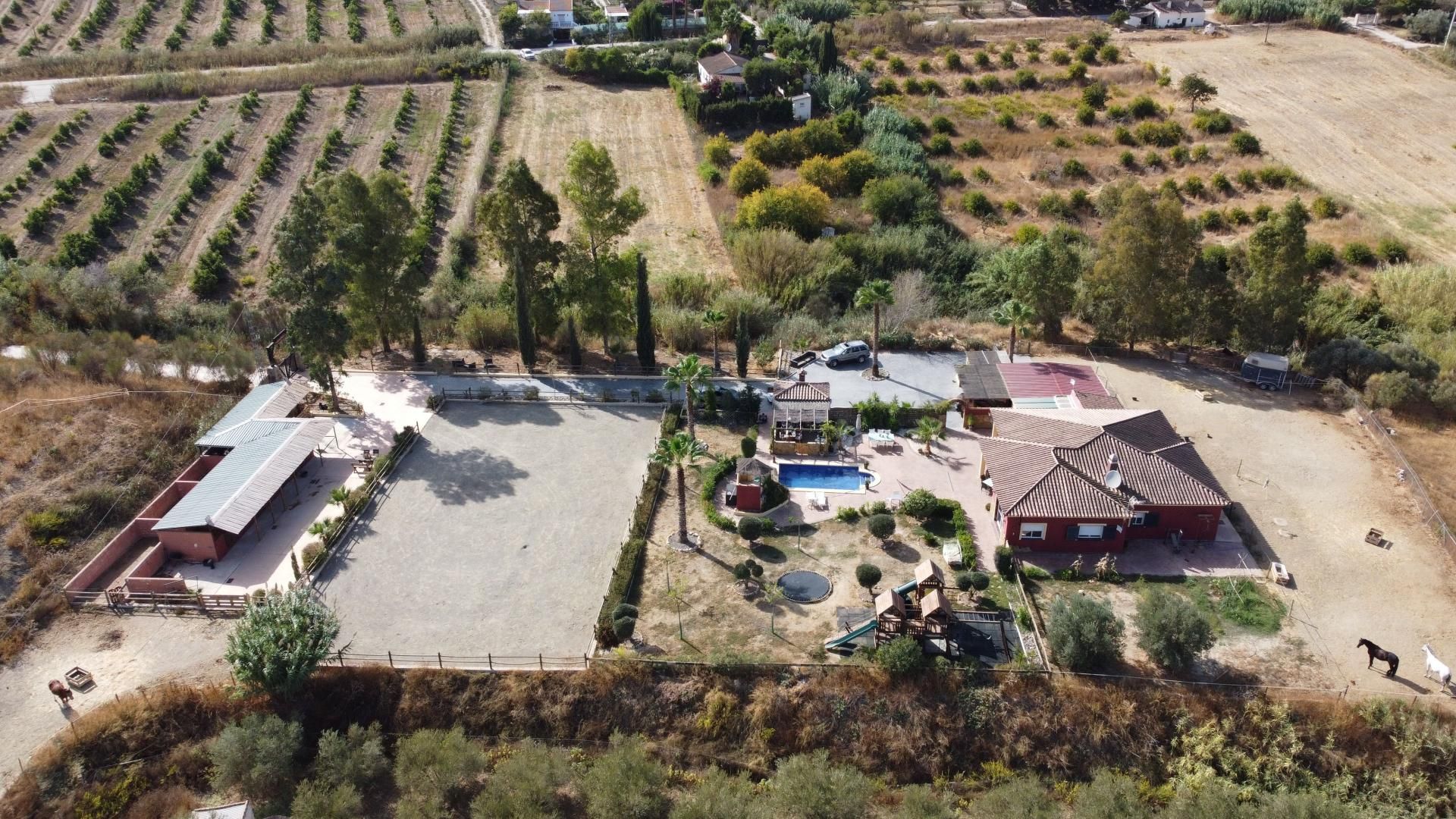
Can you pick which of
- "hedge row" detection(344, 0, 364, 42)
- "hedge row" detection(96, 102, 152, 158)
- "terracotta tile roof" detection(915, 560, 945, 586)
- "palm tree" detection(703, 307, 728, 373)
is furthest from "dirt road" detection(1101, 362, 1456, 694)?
"hedge row" detection(344, 0, 364, 42)

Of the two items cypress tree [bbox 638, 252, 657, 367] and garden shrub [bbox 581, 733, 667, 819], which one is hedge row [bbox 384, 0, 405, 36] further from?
garden shrub [bbox 581, 733, 667, 819]

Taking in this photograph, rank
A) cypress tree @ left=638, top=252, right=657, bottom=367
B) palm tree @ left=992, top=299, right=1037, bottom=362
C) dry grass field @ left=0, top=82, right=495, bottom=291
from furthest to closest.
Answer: dry grass field @ left=0, top=82, right=495, bottom=291
palm tree @ left=992, top=299, right=1037, bottom=362
cypress tree @ left=638, top=252, right=657, bottom=367

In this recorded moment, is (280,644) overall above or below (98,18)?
below

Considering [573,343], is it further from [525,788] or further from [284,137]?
[284,137]

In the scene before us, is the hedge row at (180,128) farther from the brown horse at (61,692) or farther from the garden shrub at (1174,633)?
the garden shrub at (1174,633)

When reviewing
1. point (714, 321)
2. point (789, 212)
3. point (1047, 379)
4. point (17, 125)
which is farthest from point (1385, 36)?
point (17, 125)

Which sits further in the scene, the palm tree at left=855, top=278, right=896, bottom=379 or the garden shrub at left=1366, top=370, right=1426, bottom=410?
the palm tree at left=855, top=278, right=896, bottom=379

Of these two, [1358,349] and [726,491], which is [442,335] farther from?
[1358,349]
